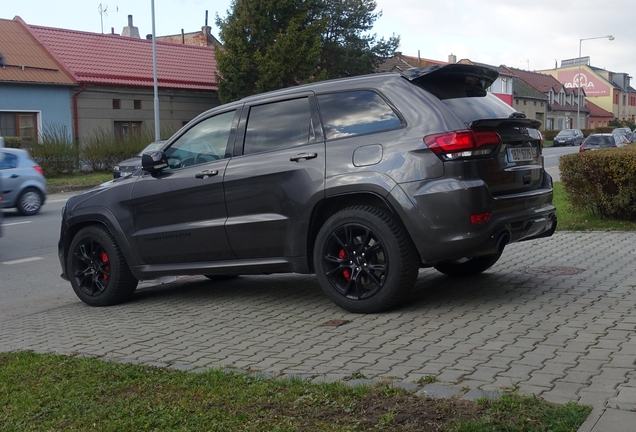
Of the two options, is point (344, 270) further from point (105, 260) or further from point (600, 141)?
point (600, 141)

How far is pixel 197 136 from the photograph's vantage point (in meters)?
7.30

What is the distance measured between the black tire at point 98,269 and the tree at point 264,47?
3264 centimetres

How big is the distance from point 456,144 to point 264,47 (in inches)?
1433

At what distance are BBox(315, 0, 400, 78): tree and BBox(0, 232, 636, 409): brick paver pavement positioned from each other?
43040mm

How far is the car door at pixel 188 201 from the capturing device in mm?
6922

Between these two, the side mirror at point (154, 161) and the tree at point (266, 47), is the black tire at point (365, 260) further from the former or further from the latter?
the tree at point (266, 47)

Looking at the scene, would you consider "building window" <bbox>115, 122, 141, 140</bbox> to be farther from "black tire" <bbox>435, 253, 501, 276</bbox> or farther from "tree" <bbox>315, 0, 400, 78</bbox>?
"black tire" <bbox>435, 253, 501, 276</bbox>

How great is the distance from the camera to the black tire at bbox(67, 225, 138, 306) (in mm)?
7523

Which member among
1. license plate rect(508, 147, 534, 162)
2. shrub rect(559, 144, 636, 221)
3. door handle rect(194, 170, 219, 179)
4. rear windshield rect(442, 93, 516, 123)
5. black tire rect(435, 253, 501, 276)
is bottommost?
black tire rect(435, 253, 501, 276)

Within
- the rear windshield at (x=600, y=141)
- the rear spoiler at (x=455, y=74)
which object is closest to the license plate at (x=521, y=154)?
the rear spoiler at (x=455, y=74)

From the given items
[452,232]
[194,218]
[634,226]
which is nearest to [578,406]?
[452,232]

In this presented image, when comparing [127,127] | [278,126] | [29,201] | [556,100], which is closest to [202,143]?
[278,126]

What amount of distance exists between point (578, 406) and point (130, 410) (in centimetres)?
225

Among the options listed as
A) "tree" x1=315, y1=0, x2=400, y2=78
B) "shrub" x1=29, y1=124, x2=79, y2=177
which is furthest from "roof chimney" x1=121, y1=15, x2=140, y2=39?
"shrub" x1=29, y1=124, x2=79, y2=177
